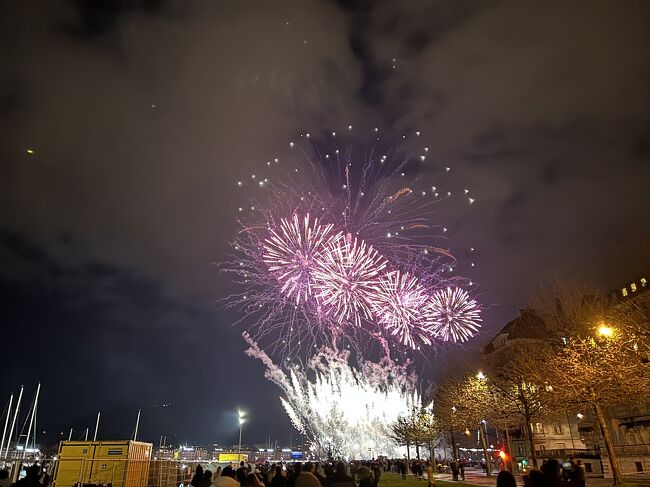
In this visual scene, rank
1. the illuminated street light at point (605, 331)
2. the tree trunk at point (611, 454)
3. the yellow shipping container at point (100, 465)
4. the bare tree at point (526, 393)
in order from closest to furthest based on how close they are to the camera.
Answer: the yellow shipping container at point (100, 465) < the illuminated street light at point (605, 331) < the tree trunk at point (611, 454) < the bare tree at point (526, 393)

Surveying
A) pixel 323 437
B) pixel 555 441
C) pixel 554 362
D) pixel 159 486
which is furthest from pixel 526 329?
pixel 159 486

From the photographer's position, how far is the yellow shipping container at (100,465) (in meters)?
20.7

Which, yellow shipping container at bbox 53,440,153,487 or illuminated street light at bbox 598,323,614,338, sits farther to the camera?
illuminated street light at bbox 598,323,614,338

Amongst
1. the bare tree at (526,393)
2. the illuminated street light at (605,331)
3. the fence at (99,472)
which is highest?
the illuminated street light at (605,331)

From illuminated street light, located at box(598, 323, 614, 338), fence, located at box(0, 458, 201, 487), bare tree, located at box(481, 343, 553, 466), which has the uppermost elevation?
illuminated street light, located at box(598, 323, 614, 338)

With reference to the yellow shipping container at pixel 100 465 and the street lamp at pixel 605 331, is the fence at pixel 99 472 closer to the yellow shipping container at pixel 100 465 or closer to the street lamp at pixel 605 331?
the yellow shipping container at pixel 100 465

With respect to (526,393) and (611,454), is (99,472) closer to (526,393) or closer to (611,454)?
(611,454)

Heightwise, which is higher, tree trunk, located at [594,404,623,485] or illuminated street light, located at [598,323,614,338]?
illuminated street light, located at [598,323,614,338]

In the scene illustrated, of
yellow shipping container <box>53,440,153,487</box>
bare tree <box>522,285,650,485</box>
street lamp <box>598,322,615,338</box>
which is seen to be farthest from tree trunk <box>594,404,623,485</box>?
yellow shipping container <box>53,440,153,487</box>

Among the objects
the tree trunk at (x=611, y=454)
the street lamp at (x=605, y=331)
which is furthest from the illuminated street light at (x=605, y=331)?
the tree trunk at (x=611, y=454)

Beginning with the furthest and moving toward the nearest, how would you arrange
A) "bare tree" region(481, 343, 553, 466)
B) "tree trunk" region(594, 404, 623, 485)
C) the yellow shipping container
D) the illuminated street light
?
"bare tree" region(481, 343, 553, 466) → "tree trunk" region(594, 404, 623, 485) → the illuminated street light → the yellow shipping container

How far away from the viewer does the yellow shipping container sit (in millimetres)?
20656

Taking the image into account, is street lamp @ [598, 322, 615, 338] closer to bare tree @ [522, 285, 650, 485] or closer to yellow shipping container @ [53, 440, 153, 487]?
bare tree @ [522, 285, 650, 485]

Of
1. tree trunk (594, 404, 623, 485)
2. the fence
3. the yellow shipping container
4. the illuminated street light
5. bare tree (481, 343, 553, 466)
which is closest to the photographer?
the fence
